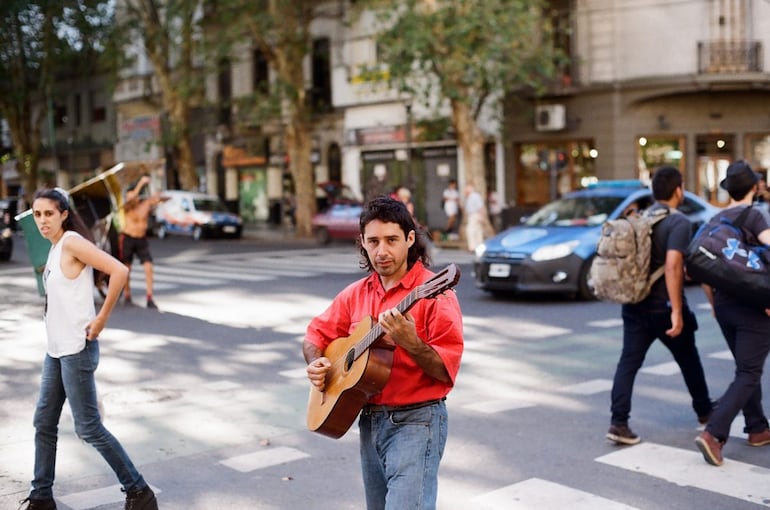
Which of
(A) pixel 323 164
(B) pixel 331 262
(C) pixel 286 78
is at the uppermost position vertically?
(C) pixel 286 78

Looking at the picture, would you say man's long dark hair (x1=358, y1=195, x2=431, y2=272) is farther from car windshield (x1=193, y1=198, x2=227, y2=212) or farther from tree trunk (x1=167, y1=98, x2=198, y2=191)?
tree trunk (x1=167, y1=98, x2=198, y2=191)

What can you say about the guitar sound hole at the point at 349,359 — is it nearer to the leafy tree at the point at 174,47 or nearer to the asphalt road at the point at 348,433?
the asphalt road at the point at 348,433

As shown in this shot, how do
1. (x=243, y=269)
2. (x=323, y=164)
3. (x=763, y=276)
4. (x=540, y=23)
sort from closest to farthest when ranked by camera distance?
(x=763, y=276) < (x=243, y=269) < (x=540, y=23) < (x=323, y=164)

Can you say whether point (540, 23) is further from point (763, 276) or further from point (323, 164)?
point (763, 276)

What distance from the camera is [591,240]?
46.5 ft

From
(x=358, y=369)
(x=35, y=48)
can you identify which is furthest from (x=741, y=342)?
(x=35, y=48)

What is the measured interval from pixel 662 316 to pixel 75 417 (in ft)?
12.2

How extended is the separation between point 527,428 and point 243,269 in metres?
14.2

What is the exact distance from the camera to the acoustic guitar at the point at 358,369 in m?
3.22

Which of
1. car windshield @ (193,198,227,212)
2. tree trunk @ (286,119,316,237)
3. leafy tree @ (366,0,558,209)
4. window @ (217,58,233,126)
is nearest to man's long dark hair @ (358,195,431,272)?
leafy tree @ (366,0,558,209)

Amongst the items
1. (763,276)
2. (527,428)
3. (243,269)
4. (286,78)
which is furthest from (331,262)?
(763,276)

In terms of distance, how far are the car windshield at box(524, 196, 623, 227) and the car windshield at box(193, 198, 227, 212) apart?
21.5 metres

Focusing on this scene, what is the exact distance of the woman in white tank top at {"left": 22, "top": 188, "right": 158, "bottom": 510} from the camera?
5035 mm

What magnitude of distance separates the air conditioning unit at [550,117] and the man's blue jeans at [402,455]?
2765 centimetres
